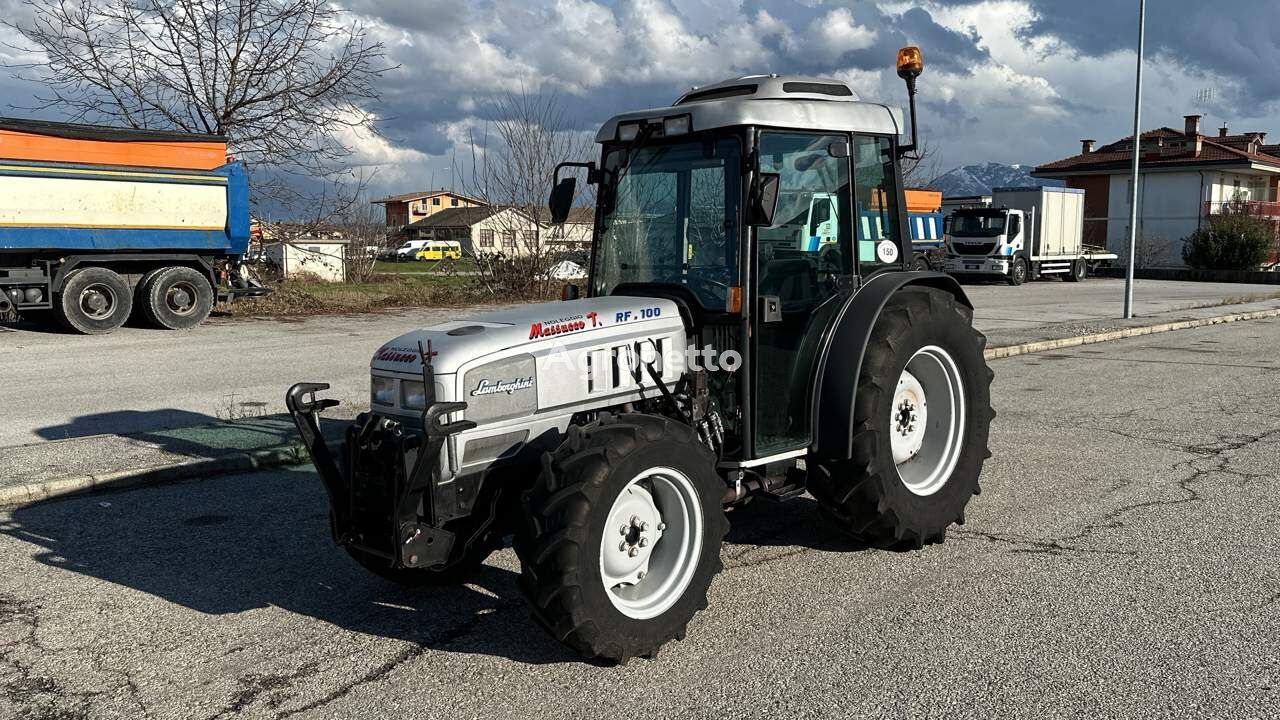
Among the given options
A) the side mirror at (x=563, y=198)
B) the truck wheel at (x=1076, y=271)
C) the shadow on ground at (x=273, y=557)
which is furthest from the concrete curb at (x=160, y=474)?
the truck wheel at (x=1076, y=271)

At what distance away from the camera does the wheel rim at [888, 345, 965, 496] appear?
574 cm

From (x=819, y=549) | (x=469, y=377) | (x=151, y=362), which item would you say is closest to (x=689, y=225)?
(x=469, y=377)

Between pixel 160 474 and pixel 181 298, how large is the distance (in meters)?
11.5

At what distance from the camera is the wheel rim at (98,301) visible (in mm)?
16531

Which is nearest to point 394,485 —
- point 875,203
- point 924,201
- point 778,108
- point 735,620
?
point 735,620

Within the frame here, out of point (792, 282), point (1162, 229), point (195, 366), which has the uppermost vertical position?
point (1162, 229)

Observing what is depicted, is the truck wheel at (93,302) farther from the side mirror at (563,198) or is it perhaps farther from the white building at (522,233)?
the side mirror at (563,198)

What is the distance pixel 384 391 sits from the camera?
4.42m

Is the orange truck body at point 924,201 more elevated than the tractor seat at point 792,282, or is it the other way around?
the orange truck body at point 924,201

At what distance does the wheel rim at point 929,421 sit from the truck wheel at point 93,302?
14821mm

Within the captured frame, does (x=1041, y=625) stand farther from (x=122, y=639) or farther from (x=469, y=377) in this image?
(x=122, y=639)

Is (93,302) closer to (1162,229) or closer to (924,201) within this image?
(924,201)

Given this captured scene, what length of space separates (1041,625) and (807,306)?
6.10 feet

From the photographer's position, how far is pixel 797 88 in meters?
5.09
